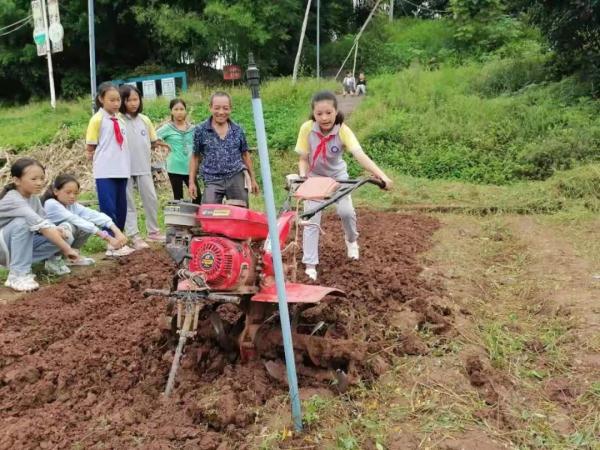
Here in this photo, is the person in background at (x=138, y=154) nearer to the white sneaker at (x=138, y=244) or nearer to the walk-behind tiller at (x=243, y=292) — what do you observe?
the white sneaker at (x=138, y=244)

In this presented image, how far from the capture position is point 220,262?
→ 9.77 feet

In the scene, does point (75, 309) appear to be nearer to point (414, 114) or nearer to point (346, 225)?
point (346, 225)

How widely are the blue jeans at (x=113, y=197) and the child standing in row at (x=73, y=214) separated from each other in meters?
0.29

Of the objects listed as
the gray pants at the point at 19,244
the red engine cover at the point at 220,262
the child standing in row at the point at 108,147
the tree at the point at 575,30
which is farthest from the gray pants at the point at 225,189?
the tree at the point at 575,30

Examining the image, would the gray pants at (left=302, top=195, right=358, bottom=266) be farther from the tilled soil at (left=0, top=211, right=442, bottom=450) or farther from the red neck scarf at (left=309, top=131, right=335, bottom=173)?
the red neck scarf at (left=309, top=131, right=335, bottom=173)

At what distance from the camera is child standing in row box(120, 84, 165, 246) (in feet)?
18.4

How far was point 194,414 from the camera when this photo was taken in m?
2.65

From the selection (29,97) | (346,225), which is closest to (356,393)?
(346,225)

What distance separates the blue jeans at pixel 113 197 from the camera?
Result: 18.1 ft

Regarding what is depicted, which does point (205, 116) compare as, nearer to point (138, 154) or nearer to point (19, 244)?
point (138, 154)

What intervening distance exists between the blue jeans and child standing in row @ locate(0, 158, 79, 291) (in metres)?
0.68

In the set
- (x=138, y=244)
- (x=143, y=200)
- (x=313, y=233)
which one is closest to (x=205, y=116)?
(x=143, y=200)

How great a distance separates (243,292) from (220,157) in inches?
78.1

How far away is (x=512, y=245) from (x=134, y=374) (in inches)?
154
